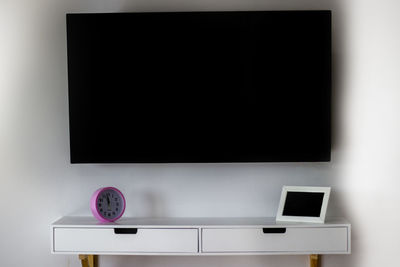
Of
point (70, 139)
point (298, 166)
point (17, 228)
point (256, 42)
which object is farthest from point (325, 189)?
point (17, 228)

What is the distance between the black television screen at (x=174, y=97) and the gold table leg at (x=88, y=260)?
53cm

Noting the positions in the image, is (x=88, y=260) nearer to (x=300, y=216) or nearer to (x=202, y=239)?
(x=202, y=239)

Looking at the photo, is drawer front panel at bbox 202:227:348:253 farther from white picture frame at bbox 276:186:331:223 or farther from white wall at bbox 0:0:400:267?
white wall at bbox 0:0:400:267

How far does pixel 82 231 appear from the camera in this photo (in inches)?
97.8

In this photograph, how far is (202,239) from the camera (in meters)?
2.47

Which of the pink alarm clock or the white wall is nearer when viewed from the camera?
the pink alarm clock

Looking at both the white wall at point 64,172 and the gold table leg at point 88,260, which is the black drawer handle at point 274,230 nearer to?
the white wall at point 64,172

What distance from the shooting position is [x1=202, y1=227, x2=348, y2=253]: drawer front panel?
2459 millimetres

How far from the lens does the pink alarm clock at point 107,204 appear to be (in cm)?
254

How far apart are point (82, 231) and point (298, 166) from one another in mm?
1214

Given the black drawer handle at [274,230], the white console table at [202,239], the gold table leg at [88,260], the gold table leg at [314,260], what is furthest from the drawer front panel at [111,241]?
the gold table leg at [314,260]

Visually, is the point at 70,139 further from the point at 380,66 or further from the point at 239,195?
the point at 380,66

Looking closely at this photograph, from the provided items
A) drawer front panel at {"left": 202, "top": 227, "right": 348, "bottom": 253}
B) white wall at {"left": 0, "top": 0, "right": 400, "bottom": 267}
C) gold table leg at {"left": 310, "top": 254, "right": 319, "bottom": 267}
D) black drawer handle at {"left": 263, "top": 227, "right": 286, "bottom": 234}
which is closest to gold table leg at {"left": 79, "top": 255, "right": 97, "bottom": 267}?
white wall at {"left": 0, "top": 0, "right": 400, "bottom": 267}

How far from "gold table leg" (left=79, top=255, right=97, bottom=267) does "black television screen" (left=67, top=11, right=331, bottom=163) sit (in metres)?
0.53
